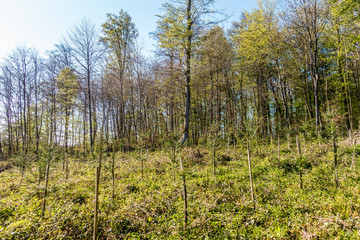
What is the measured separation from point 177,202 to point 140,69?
37.3ft

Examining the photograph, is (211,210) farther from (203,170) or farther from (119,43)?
(119,43)

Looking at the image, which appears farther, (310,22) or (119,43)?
(119,43)

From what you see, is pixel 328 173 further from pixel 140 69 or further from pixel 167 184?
pixel 140 69

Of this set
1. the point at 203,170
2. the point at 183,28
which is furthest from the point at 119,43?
the point at 203,170

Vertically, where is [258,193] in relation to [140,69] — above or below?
below

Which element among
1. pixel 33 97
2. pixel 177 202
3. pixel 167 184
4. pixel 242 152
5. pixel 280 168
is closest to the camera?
pixel 177 202

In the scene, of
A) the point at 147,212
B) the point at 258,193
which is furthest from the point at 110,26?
the point at 258,193

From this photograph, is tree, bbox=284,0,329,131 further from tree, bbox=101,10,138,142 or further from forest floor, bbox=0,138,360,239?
tree, bbox=101,10,138,142

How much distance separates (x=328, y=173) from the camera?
16.8 feet

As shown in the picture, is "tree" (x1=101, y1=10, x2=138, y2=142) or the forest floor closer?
the forest floor

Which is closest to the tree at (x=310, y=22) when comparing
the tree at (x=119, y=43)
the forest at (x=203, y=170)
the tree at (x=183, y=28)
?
the forest at (x=203, y=170)

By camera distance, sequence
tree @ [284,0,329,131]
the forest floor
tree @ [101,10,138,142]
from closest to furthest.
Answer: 1. the forest floor
2. tree @ [284,0,329,131]
3. tree @ [101,10,138,142]

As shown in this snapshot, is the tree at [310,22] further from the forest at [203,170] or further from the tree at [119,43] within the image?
the tree at [119,43]

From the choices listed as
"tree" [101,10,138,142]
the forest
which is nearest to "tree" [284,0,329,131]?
the forest
